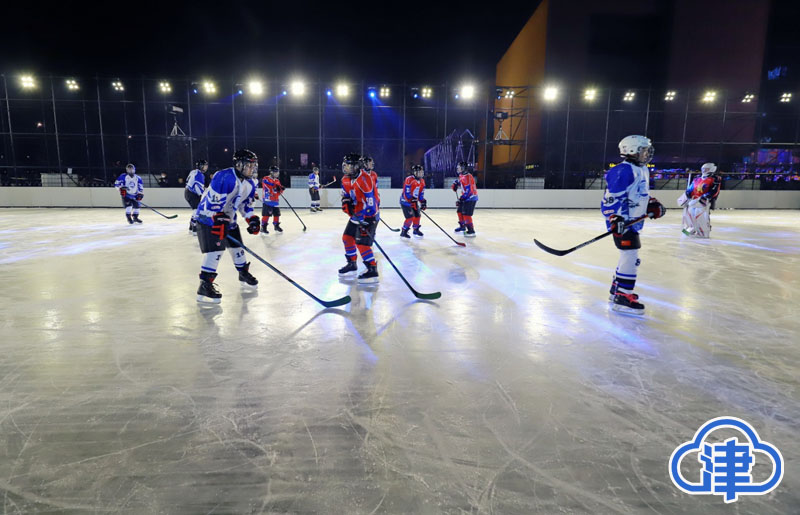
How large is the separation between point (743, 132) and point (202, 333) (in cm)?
Result: 2399

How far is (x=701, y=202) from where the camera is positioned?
849cm

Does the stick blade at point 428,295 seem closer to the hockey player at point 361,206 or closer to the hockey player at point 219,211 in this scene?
the hockey player at point 361,206

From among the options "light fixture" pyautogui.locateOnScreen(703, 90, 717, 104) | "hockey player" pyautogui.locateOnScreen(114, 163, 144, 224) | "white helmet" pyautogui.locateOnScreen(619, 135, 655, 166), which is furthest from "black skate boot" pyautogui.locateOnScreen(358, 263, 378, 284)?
"light fixture" pyautogui.locateOnScreen(703, 90, 717, 104)

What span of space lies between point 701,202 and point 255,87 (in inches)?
621

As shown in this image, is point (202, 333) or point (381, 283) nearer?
point (202, 333)

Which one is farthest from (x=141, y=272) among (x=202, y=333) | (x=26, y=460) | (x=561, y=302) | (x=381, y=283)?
(x=561, y=302)

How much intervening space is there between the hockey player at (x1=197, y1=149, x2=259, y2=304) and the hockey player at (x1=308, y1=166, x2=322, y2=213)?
10481 mm

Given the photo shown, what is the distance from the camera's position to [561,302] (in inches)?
159

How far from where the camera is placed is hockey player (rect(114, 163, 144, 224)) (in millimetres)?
10000

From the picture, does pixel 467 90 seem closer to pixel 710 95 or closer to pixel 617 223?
pixel 710 95

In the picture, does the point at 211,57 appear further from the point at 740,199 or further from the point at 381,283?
the point at 740,199

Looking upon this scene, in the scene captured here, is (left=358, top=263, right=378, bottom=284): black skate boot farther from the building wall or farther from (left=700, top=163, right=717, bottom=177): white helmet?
the building wall

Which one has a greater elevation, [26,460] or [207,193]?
[207,193]

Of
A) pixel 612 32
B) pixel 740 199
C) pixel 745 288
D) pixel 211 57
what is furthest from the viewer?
pixel 612 32
